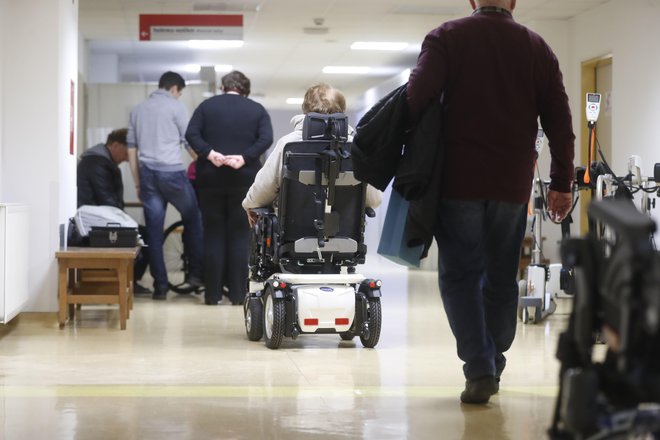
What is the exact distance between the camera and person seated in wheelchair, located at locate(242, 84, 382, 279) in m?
5.19

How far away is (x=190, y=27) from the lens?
10469 millimetres

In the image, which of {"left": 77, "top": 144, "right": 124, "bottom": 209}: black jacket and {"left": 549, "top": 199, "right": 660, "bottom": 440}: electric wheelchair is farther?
{"left": 77, "top": 144, "right": 124, "bottom": 209}: black jacket

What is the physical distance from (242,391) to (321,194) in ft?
5.00

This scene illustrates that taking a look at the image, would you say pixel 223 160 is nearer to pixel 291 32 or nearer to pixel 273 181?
pixel 273 181

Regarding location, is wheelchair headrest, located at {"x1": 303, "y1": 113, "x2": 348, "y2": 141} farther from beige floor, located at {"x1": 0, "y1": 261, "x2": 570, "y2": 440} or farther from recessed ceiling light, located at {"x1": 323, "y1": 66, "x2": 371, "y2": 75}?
recessed ceiling light, located at {"x1": 323, "y1": 66, "x2": 371, "y2": 75}

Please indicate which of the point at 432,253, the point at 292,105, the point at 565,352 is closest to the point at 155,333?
the point at 565,352

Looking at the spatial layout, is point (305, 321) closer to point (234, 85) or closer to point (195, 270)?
point (234, 85)

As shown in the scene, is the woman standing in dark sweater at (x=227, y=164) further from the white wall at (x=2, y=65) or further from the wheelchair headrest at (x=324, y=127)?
the wheelchair headrest at (x=324, y=127)

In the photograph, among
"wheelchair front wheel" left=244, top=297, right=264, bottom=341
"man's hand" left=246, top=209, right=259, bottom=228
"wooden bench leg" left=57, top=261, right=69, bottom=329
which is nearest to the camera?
"wheelchair front wheel" left=244, top=297, right=264, bottom=341

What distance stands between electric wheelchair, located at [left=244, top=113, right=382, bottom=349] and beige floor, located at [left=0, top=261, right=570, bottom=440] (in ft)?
0.47

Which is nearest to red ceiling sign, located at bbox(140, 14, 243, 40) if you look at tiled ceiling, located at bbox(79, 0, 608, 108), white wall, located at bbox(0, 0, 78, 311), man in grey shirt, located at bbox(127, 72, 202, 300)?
tiled ceiling, located at bbox(79, 0, 608, 108)

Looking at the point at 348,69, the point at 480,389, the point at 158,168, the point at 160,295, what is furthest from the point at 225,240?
the point at 348,69

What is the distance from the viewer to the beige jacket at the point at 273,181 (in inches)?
209

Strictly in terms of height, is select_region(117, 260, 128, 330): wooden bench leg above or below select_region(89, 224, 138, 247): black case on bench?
below
